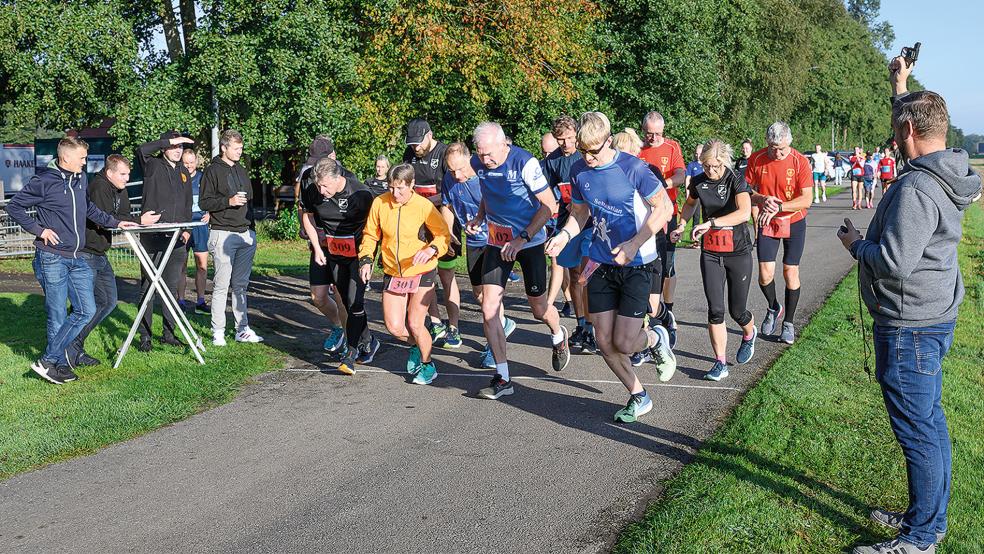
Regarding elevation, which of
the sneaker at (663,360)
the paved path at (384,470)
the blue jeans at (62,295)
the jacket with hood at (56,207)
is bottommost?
the paved path at (384,470)

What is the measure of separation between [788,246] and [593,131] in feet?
13.5

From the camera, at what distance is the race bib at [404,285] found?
7465 millimetres

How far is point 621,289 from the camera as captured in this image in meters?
6.11

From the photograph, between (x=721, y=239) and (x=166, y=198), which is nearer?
(x=721, y=239)

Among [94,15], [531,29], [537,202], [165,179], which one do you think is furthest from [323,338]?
[531,29]

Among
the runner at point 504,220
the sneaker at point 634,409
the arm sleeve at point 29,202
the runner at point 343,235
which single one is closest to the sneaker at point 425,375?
the runner at point 504,220

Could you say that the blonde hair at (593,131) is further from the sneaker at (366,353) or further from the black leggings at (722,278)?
the sneaker at (366,353)

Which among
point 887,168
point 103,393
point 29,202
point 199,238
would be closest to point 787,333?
point 103,393

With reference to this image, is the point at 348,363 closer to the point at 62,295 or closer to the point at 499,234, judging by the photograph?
the point at 499,234

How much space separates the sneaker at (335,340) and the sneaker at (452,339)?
1.09 meters

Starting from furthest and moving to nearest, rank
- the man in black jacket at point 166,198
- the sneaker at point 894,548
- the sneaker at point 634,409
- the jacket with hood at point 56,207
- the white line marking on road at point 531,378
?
the man in black jacket at point 166,198 → the jacket with hood at point 56,207 → the white line marking on road at point 531,378 → the sneaker at point 634,409 → the sneaker at point 894,548

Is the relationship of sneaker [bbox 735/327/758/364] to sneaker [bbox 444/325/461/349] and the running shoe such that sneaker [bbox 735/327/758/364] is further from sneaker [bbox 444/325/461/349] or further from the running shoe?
sneaker [bbox 444/325/461/349]

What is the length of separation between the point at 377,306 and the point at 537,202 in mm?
4624

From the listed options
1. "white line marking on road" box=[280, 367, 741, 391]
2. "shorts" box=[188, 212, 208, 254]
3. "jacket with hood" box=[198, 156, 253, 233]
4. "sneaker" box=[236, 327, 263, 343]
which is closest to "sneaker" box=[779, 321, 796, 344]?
"white line marking on road" box=[280, 367, 741, 391]
